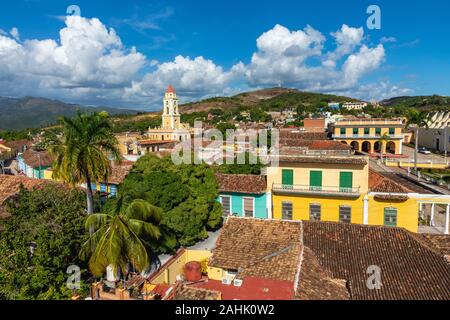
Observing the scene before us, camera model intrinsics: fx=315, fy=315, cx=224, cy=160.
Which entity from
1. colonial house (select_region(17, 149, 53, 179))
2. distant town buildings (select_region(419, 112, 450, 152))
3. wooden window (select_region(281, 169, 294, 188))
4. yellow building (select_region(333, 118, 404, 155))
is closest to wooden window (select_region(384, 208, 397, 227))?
wooden window (select_region(281, 169, 294, 188))

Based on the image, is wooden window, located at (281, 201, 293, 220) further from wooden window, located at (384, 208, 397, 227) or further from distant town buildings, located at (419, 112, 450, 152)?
distant town buildings, located at (419, 112, 450, 152)

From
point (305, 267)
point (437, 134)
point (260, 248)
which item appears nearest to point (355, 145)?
point (437, 134)

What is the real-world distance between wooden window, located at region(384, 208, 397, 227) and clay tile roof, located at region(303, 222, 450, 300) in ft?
16.8

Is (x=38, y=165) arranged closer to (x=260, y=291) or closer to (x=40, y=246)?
(x=40, y=246)

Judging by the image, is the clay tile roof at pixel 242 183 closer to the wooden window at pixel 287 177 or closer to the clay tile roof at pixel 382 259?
the wooden window at pixel 287 177

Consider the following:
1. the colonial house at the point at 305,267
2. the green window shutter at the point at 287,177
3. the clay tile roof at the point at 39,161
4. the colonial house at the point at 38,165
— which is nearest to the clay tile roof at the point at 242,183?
the green window shutter at the point at 287,177

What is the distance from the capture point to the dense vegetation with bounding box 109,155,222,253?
16844 mm

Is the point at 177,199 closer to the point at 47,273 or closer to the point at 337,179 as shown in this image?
the point at 47,273

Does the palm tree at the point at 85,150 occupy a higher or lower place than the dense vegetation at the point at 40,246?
higher

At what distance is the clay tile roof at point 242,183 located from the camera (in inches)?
841

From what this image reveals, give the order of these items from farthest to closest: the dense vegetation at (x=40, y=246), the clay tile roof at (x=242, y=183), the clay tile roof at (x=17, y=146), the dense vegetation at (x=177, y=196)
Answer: the clay tile roof at (x=17, y=146)
the clay tile roof at (x=242, y=183)
the dense vegetation at (x=177, y=196)
the dense vegetation at (x=40, y=246)

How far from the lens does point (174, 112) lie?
79312 millimetres
